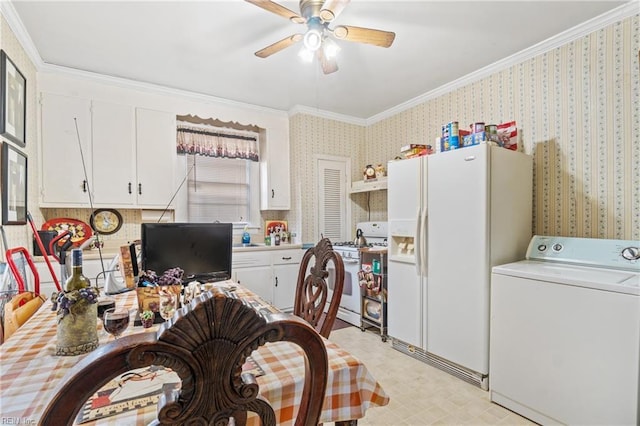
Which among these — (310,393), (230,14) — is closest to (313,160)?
(230,14)

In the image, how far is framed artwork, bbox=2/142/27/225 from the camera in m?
1.92

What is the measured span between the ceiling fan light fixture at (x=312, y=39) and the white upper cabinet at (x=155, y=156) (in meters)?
2.12

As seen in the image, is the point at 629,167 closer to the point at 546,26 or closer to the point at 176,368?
the point at 546,26

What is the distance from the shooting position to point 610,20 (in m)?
2.10

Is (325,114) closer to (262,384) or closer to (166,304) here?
(166,304)

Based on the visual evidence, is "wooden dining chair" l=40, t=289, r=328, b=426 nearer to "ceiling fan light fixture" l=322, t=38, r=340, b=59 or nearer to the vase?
the vase

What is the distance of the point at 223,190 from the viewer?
379 centimetres

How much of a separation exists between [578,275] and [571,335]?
1.11ft

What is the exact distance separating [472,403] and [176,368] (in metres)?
2.18

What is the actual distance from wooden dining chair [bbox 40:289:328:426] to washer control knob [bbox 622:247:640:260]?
2289mm

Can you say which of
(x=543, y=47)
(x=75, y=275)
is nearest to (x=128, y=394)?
(x=75, y=275)

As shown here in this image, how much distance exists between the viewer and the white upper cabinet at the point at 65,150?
271 centimetres

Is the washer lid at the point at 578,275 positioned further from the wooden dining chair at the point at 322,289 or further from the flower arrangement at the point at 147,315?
the flower arrangement at the point at 147,315

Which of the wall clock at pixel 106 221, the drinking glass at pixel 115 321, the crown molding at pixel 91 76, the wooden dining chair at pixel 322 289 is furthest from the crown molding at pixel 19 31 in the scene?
the wooden dining chair at pixel 322 289
